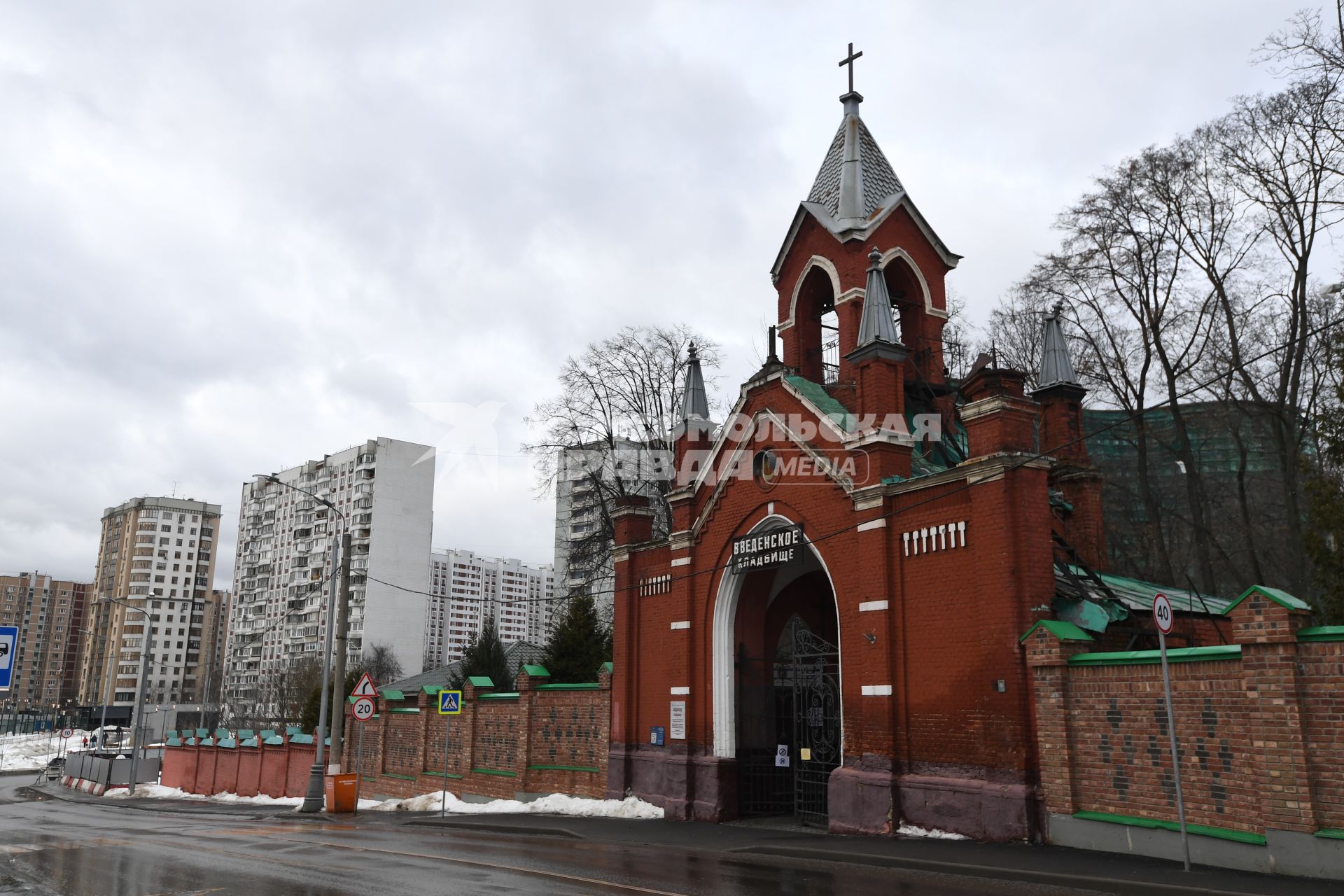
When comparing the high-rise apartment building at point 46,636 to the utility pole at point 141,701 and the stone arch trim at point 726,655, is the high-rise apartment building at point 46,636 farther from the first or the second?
the stone arch trim at point 726,655

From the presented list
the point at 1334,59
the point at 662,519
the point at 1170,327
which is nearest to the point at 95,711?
the point at 662,519

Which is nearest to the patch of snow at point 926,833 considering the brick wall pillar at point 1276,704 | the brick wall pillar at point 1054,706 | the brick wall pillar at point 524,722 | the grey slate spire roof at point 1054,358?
the brick wall pillar at point 1054,706

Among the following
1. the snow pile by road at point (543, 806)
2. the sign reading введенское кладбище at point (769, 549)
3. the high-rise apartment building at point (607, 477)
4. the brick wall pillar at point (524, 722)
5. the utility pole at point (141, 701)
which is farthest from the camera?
the utility pole at point (141, 701)

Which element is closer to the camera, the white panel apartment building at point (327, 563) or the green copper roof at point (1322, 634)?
the green copper roof at point (1322, 634)

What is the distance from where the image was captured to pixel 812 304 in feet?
73.7

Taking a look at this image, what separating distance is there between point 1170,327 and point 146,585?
112 metres

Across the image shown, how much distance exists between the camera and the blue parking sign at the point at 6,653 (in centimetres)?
1257

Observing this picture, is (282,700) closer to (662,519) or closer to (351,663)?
(351,663)

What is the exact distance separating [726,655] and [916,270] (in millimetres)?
9263

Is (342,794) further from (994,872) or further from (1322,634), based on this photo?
(1322,634)

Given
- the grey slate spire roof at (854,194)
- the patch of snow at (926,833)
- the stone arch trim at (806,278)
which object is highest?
the grey slate spire roof at (854,194)

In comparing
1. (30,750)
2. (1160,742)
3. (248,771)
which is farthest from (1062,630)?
(30,750)

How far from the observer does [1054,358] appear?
64.9 ft

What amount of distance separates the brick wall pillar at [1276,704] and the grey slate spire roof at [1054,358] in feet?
30.2
